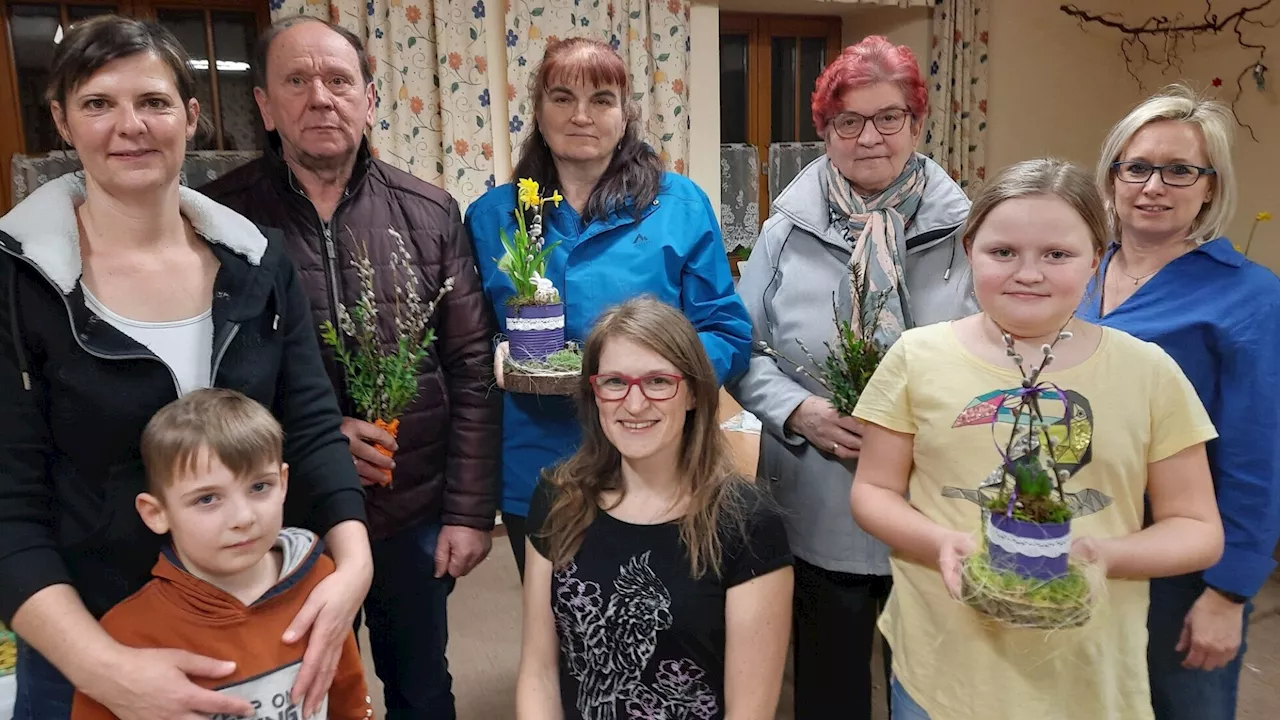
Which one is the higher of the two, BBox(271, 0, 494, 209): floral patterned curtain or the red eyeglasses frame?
BBox(271, 0, 494, 209): floral patterned curtain

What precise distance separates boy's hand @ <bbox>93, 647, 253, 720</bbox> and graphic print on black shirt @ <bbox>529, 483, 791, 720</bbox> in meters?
0.52

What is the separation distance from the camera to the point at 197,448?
45.7 inches

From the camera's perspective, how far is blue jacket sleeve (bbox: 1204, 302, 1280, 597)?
53.8 inches

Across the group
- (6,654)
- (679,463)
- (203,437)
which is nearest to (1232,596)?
(679,463)

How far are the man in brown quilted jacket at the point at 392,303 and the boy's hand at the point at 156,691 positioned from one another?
1.69ft

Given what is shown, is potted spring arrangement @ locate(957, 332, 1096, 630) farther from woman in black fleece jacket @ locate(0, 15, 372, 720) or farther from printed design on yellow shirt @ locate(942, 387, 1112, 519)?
woman in black fleece jacket @ locate(0, 15, 372, 720)

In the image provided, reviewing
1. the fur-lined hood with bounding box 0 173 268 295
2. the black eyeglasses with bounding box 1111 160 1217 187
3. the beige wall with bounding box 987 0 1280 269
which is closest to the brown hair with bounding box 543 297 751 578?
the fur-lined hood with bounding box 0 173 268 295

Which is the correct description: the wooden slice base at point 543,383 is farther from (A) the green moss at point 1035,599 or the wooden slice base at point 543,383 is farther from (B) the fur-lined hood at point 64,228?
(A) the green moss at point 1035,599

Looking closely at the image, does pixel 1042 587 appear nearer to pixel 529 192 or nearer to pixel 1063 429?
pixel 1063 429

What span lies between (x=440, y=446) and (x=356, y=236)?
0.45 meters

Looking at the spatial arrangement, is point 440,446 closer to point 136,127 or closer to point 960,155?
point 136,127

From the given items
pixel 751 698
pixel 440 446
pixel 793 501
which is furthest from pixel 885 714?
pixel 440 446

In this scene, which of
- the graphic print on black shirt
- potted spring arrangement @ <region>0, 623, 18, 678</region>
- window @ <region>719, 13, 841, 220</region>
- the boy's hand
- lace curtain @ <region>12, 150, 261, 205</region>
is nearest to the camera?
the boy's hand

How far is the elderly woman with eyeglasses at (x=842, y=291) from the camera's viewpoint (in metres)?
1.63
